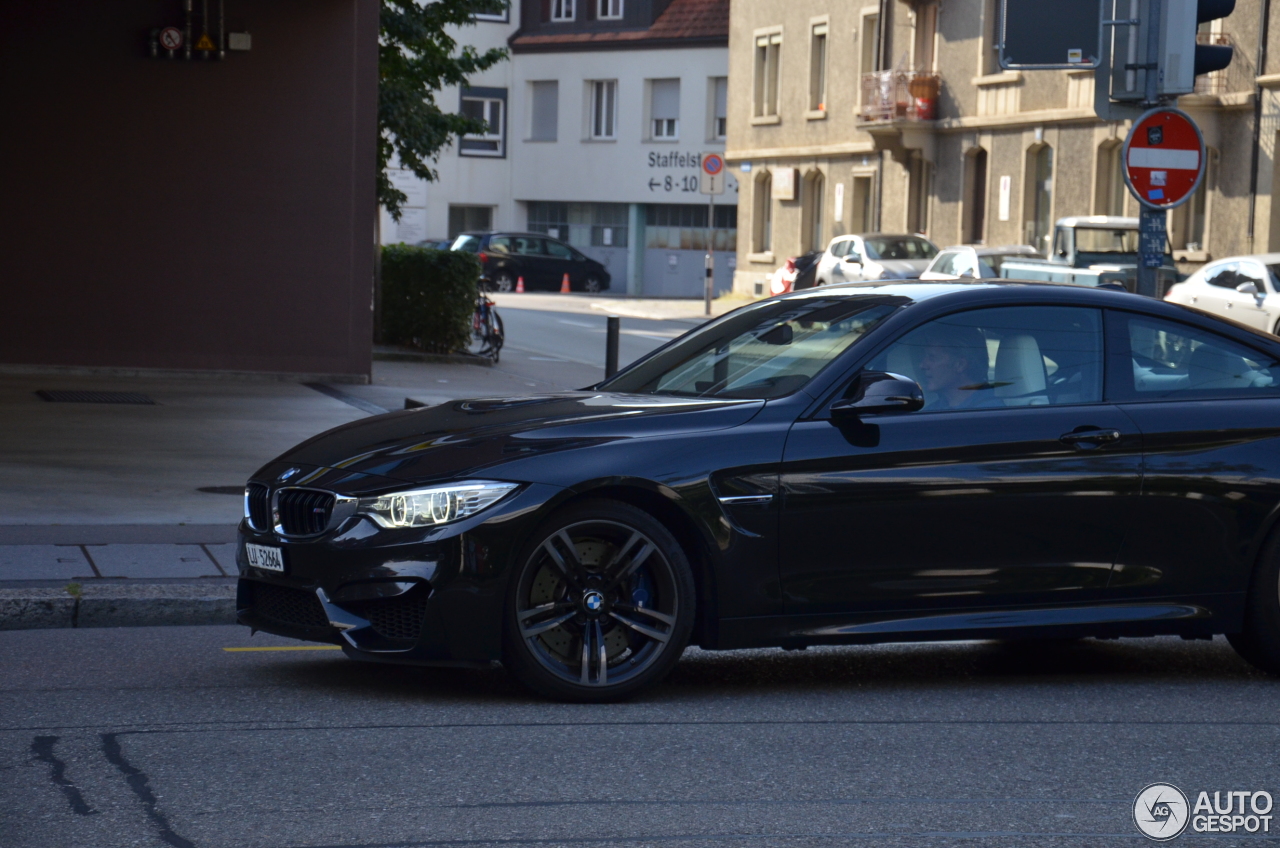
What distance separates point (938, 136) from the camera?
40969mm

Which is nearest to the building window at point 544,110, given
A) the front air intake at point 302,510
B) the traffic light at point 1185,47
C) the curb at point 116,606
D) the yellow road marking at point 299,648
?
the traffic light at point 1185,47

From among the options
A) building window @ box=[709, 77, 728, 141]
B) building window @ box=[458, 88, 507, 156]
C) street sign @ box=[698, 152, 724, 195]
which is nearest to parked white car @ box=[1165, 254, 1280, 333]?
street sign @ box=[698, 152, 724, 195]

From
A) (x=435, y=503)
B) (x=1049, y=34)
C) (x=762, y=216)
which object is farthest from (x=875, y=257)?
(x=435, y=503)

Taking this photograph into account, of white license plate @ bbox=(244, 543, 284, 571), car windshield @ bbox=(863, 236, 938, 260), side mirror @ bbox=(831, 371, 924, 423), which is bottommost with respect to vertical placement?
white license plate @ bbox=(244, 543, 284, 571)

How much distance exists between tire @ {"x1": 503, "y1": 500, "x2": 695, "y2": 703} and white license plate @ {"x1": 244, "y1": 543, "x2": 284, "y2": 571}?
0.83 m

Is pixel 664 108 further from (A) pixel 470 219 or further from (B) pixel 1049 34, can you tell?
(B) pixel 1049 34

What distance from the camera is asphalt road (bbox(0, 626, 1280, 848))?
469cm

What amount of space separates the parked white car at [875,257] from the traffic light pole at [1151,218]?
21.3m

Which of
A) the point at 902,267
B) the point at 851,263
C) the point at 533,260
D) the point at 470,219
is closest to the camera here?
the point at 902,267

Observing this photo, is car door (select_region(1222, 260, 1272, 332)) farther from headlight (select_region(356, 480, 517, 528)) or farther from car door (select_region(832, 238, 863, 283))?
headlight (select_region(356, 480, 517, 528))

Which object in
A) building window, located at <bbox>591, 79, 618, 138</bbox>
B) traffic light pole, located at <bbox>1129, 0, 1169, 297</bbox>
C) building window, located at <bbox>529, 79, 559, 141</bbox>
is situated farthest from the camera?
building window, located at <bbox>529, 79, 559, 141</bbox>

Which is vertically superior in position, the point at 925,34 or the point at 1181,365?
the point at 925,34

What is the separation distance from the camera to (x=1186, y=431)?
6.68 metres

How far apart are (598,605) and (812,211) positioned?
4198cm
